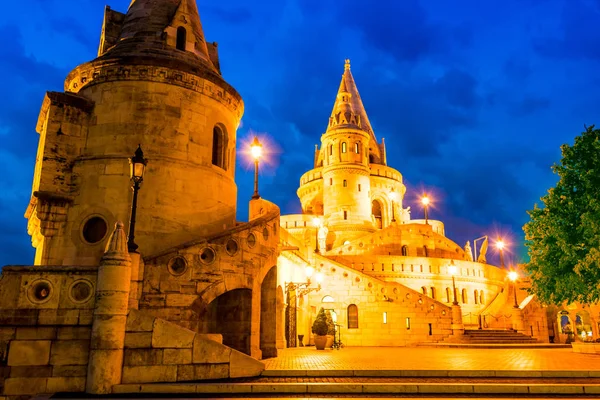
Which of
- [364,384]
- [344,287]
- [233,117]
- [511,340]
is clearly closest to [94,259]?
[233,117]

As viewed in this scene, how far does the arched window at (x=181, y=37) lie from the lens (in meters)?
19.5

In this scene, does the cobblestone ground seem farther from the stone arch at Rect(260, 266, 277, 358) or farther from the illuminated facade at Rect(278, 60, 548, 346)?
the illuminated facade at Rect(278, 60, 548, 346)

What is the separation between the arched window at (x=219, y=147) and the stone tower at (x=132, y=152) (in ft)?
0.14

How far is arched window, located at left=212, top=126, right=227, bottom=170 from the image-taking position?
19.0m

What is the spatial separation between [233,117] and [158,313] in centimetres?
928

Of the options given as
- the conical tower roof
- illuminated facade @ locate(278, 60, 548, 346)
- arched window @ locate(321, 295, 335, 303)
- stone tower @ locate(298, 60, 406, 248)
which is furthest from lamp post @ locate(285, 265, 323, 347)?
stone tower @ locate(298, 60, 406, 248)

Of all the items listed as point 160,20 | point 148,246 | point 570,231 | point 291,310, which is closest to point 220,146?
point 148,246

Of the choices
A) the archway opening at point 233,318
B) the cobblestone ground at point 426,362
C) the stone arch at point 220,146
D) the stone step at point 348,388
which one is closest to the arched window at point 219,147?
the stone arch at point 220,146

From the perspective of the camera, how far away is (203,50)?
67.2 feet

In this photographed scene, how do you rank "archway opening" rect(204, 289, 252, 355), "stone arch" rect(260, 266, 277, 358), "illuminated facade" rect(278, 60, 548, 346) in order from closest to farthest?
1. "archway opening" rect(204, 289, 252, 355)
2. "stone arch" rect(260, 266, 277, 358)
3. "illuminated facade" rect(278, 60, 548, 346)

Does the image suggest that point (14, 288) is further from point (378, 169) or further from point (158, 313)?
point (378, 169)

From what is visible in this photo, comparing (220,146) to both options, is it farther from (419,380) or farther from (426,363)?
(419,380)

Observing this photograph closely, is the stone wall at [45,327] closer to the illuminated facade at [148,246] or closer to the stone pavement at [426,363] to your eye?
the illuminated facade at [148,246]

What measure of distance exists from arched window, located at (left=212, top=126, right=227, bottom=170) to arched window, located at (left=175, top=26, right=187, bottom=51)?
3640mm
